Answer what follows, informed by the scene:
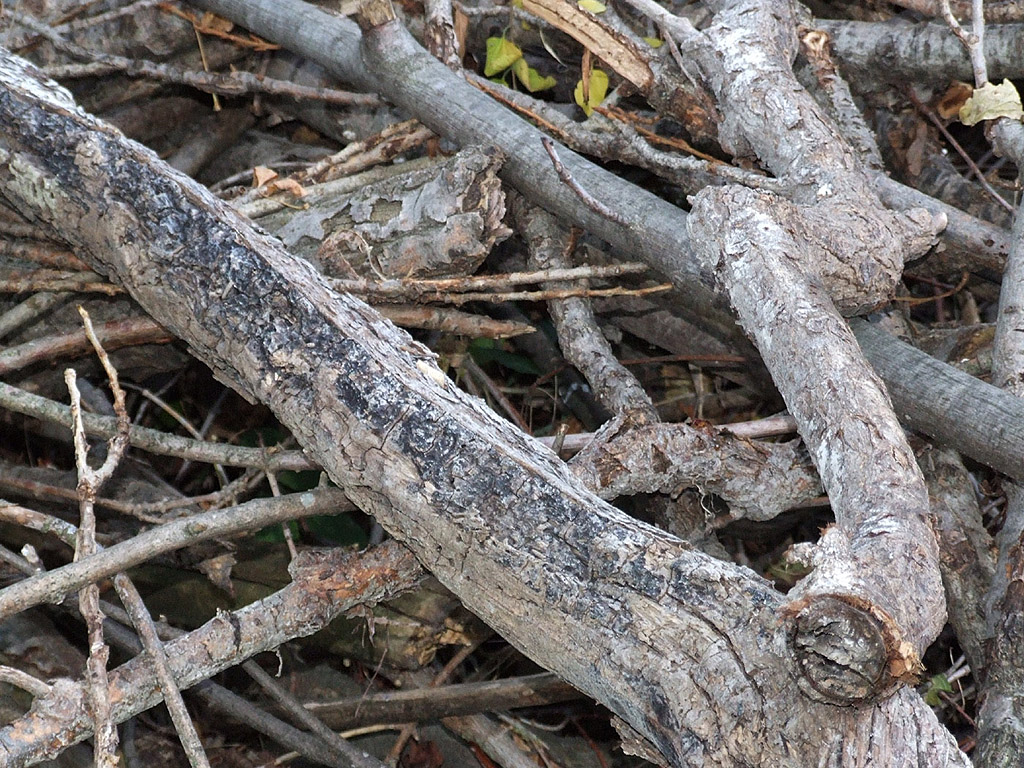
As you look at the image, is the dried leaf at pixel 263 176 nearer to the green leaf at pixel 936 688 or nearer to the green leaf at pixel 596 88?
the green leaf at pixel 596 88

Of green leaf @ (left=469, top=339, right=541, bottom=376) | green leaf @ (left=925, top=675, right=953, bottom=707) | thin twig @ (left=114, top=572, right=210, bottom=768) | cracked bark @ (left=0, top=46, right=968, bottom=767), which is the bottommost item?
green leaf @ (left=925, top=675, right=953, bottom=707)

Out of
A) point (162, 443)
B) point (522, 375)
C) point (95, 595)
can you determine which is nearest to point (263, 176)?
point (162, 443)

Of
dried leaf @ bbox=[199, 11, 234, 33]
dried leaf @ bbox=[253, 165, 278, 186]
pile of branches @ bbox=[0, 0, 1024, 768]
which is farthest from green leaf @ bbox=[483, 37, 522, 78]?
dried leaf @ bbox=[199, 11, 234, 33]

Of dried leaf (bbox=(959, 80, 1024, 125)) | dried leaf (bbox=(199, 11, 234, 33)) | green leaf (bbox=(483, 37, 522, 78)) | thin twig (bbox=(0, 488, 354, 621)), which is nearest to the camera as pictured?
thin twig (bbox=(0, 488, 354, 621))

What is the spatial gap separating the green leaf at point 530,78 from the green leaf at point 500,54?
3 centimetres

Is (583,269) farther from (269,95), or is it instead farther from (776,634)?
(269,95)

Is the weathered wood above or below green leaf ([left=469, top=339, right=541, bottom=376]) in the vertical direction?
above

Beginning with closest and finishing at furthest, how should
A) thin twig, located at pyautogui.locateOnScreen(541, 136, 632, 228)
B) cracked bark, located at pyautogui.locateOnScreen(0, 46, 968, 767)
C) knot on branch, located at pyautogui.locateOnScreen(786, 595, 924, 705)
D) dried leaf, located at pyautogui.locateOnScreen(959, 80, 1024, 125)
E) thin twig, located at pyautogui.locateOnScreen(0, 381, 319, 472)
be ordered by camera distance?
1. knot on branch, located at pyautogui.locateOnScreen(786, 595, 924, 705)
2. cracked bark, located at pyautogui.locateOnScreen(0, 46, 968, 767)
3. thin twig, located at pyautogui.locateOnScreen(0, 381, 319, 472)
4. thin twig, located at pyautogui.locateOnScreen(541, 136, 632, 228)
5. dried leaf, located at pyautogui.locateOnScreen(959, 80, 1024, 125)

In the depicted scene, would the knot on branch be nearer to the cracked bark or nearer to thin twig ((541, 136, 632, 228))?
the cracked bark

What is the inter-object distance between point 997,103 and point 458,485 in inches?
57.6

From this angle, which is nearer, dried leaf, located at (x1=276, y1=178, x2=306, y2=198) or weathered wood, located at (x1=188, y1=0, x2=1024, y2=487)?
weathered wood, located at (x1=188, y1=0, x2=1024, y2=487)

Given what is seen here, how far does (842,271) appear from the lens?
171 cm

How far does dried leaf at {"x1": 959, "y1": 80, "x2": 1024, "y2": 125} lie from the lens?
2.08 meters

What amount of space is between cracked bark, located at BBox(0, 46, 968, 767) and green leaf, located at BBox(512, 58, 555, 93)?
978mm
